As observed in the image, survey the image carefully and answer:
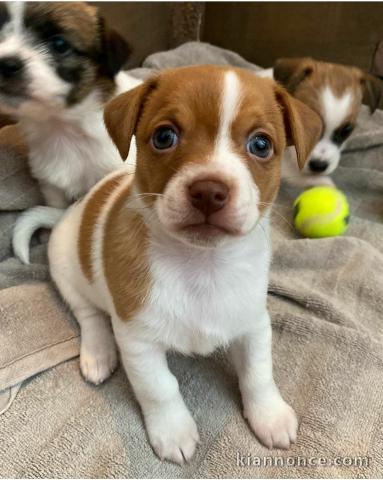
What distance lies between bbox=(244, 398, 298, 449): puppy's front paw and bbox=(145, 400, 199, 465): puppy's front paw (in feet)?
0.71

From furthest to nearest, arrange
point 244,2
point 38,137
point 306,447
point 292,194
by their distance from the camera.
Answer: point 244,2
point 292,194
point 38,137
point 306,447

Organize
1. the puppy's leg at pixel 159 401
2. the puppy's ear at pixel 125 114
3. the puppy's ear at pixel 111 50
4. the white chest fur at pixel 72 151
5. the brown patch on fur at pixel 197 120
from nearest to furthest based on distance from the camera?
the brown patch on fur at pixel 197 120
the puppy's ear at pixel 125 114
the puppy's leg at pixel 159 401
the puppy's ear at pixel 111 50
the white chest fur at pixel 72 151

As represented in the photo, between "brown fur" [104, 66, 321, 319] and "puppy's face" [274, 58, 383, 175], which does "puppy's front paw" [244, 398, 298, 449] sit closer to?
"brown fur" [104, 66, 321, 319]

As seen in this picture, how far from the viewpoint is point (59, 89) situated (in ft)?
7.51

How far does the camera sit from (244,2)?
4.07 m

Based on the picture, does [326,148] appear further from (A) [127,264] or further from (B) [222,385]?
(A) [127,264]

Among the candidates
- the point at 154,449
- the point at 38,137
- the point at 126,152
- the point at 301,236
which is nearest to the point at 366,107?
the point at 301,236

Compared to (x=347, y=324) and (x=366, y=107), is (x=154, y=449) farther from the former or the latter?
(x=366, y=107)

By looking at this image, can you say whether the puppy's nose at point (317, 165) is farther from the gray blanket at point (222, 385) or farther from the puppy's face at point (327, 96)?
the gray blanket at point (222, 385)

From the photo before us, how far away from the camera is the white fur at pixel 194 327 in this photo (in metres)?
1.59

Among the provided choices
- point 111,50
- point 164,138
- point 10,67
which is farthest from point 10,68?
point 164,138

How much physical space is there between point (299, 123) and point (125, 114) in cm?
55

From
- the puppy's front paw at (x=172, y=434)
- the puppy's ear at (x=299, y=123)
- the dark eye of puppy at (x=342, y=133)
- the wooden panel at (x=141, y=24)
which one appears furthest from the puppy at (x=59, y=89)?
the dark eye of puppy at (x=342, y=133)

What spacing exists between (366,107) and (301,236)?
1.56 meters
